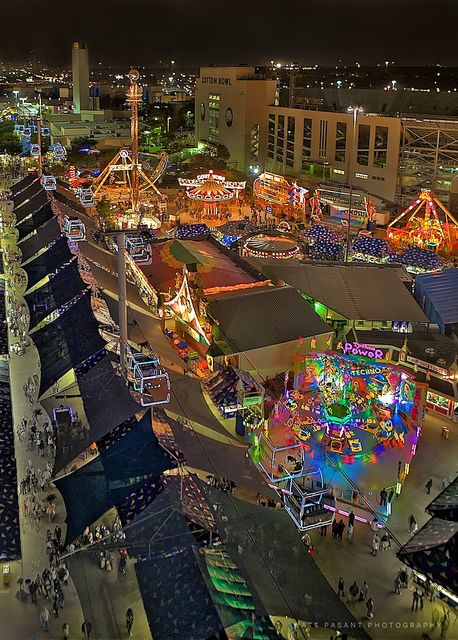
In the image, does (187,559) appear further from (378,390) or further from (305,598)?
(378,390)

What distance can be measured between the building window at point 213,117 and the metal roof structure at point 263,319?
36.2 metres

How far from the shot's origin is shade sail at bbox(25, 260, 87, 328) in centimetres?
1636

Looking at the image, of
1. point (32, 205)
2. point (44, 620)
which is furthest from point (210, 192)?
point (44, 620)

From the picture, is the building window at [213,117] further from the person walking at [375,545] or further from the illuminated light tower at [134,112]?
the person walking at [375,545]

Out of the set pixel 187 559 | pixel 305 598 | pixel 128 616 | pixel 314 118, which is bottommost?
pixel 128 616

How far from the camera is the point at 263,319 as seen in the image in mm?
17031

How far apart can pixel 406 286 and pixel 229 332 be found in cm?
752

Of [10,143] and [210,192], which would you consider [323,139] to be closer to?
[210,192]

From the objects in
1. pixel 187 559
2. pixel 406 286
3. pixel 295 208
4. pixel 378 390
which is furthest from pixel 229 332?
pixel 295 208

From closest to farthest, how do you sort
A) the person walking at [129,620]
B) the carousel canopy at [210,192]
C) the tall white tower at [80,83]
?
the person walking at [129,620]
the carousel canopy at [210,192]
the tall white tower at [80,83]

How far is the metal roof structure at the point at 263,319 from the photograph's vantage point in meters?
16.4

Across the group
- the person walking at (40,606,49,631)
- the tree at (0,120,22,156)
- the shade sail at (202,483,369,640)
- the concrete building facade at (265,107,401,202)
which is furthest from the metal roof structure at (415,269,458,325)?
the tree at (0,120,22,156)

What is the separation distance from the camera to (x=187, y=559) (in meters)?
8.01

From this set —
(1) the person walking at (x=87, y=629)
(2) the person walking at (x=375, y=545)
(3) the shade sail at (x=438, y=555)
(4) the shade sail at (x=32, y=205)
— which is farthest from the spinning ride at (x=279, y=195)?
(3) the shade sail at (x=438, y=555)
